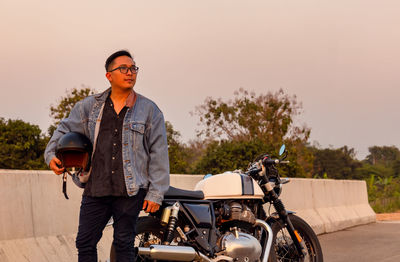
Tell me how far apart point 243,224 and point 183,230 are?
74cm

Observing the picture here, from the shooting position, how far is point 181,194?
521 centimetres

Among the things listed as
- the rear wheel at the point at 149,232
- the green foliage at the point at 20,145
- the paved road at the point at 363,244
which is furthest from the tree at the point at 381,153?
the rear wheel at the point at 149,232

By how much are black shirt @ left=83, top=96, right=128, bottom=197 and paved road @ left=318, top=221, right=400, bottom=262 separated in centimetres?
476

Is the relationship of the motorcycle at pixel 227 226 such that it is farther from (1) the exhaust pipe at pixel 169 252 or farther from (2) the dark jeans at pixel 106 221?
(2) the dark jeans at pixel 106 221

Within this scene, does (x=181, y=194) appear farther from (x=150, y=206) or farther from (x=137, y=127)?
(x=137, y=127)

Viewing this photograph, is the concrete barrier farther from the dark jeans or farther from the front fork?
the front fork

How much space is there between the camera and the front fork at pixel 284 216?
607 centimetres

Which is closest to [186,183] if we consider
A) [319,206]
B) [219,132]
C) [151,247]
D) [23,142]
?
[151,247]

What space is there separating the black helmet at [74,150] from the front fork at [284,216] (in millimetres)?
2253

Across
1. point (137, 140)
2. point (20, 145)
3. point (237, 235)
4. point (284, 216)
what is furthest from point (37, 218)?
point (20, 145)

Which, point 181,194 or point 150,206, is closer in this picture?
point 150,206

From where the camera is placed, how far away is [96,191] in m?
4.27

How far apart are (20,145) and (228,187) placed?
55.3 ft

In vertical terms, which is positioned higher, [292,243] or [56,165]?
[56,165]
